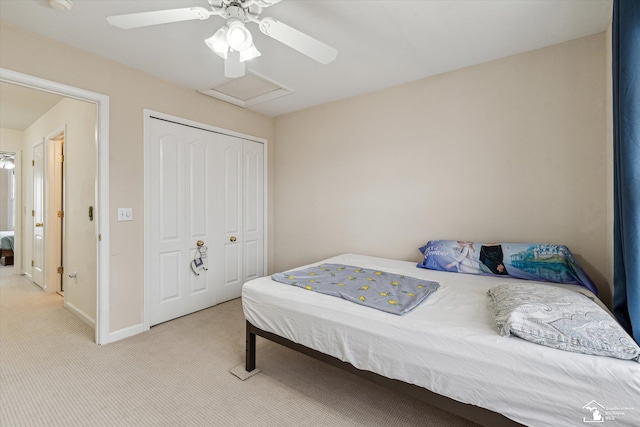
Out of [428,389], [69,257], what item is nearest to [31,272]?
[69,257]

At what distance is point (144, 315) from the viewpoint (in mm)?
2768

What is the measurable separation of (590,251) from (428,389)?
1.84 meters

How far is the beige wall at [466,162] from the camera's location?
2.21 meters

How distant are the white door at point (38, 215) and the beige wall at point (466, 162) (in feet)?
11.8

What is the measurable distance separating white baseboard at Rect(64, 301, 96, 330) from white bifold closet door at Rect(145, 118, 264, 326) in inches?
24.6

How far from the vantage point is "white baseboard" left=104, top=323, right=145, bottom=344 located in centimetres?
255

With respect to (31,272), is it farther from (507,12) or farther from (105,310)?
(507,12)

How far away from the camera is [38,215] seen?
4238 mm

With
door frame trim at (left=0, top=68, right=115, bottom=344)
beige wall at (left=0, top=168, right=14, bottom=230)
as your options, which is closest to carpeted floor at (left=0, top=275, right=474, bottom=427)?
door frame trim at (left=0, top=68, right=115, bottom=344)

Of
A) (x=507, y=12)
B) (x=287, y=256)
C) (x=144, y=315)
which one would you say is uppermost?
(x=507, y=12)

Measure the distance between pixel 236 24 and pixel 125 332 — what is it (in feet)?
8.96

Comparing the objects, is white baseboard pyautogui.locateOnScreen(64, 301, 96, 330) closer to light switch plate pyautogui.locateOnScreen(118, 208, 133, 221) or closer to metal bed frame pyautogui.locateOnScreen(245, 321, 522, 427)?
light switch plate pyautogui.locateOnScreen(118, 208, 133, 221)

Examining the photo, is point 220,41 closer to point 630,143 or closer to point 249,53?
point 249,53

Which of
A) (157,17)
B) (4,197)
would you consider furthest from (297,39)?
(4,197)
